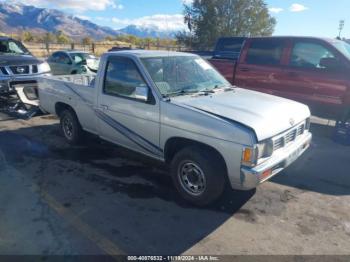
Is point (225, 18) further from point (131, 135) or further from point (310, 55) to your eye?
point (131, 135)

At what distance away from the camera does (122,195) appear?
14.2 ft

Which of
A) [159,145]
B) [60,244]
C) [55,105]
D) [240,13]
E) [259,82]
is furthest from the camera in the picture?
[240,13]

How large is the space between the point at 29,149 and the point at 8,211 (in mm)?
2390

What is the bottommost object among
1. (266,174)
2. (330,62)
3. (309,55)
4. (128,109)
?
(266,174)

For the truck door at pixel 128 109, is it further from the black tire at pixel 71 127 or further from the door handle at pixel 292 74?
the door handle at pixel 292 74

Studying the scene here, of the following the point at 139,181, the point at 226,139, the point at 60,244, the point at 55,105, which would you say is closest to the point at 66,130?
the point at 55,105

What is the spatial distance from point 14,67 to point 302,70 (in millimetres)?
7441

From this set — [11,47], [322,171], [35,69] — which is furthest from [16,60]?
[322,171]

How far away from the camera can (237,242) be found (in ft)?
11.0

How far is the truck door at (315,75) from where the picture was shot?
6645 millimetres

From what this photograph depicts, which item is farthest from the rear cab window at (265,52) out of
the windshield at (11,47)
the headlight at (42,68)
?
the windshield at (11,47)

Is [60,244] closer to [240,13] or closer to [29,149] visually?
[29,149]

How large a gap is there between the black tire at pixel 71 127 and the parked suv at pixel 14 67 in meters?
2.99

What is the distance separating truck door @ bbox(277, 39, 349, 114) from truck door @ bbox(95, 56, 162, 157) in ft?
13.7
